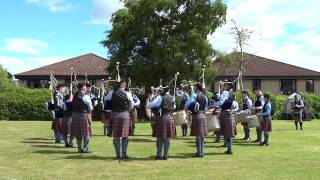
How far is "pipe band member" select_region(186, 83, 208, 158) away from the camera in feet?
44.4

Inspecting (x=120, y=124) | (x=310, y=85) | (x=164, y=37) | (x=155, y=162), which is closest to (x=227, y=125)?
(x=155, y=162)

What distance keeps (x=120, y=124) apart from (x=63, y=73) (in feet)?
139

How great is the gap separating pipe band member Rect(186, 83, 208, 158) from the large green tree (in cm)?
2104

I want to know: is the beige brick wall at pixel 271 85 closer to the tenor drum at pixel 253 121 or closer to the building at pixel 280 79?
the building at pixel 280 79

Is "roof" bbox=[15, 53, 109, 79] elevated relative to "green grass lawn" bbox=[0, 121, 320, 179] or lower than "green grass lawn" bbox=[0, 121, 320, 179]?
elevated

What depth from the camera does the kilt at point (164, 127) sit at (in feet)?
42.5

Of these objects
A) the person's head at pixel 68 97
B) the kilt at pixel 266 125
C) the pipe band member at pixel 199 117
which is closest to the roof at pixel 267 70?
the kilt at pixel 266 125

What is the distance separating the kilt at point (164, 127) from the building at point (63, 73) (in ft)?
129

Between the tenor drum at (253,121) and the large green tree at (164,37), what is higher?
the large green tree at (164,37)

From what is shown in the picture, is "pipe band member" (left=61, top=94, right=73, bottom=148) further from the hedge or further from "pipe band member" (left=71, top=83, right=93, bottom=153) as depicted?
the hedge

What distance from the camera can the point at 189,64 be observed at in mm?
35719

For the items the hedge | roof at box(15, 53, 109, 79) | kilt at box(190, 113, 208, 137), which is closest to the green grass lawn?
kilt at box(190, 113, 208, 137)

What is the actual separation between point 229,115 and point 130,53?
23.0 meters

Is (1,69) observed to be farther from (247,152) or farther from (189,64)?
(247,152)
